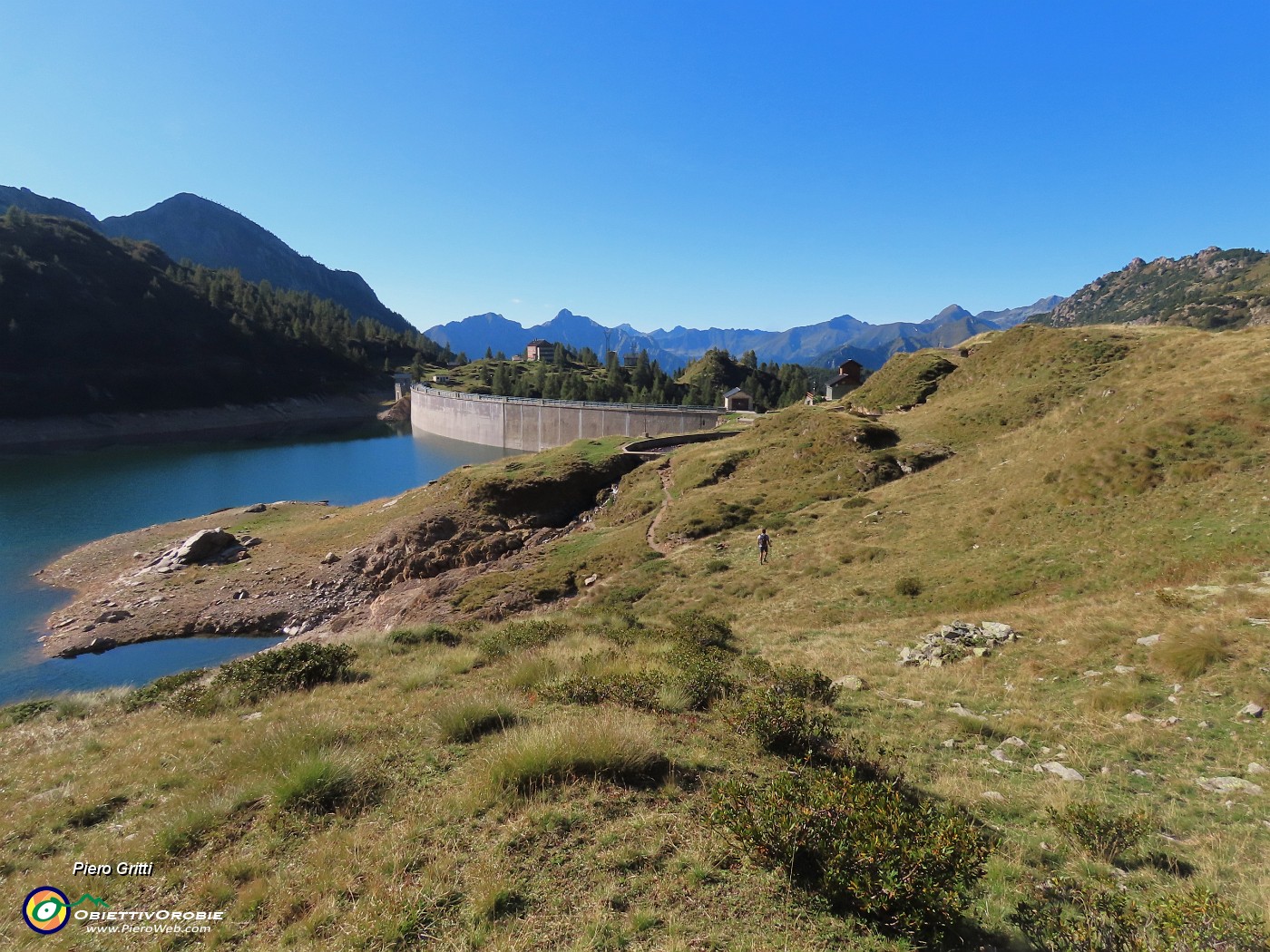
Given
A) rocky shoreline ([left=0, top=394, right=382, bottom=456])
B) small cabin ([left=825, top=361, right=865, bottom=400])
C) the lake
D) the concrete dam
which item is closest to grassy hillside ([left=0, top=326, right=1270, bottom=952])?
the lake

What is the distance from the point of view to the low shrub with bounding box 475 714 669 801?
625 cm

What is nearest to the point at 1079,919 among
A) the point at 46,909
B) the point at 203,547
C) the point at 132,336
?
the point at 46,909

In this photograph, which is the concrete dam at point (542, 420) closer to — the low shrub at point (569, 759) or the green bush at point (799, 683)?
the green bush at point (799, 683)

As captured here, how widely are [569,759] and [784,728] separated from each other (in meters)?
2.83

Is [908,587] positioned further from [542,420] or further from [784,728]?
[542,420]

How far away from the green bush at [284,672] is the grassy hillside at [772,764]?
0.11 m

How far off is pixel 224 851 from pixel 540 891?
134 inches

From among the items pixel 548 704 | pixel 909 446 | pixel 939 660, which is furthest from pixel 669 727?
pixel 909 446

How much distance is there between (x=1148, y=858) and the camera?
18.2 ft

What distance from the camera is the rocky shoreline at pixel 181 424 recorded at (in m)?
89.2

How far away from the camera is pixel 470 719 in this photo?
8.02 m

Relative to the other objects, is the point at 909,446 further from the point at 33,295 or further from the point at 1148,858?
the point at 33,295

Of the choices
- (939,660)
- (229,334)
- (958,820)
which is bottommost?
(939,660)

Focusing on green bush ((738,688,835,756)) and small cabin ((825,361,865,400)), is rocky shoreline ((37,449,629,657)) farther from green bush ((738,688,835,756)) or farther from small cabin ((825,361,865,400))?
small cabin ((825,361,865,400))
